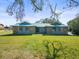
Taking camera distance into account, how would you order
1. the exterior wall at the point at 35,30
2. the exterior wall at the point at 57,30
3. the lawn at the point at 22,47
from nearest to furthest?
1. the lawn at the point at 22,47
2. the exterior wall at the point at 35,30
3. the exterior wall at the point at 57,30

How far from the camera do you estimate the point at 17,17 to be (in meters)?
8.04

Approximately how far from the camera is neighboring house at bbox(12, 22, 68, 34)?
53.0 m

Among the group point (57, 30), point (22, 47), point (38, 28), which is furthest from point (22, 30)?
point (22, 47)

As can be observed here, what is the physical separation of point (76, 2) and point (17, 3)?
2138 millimetres

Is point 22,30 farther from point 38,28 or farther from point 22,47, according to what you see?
point 22,47

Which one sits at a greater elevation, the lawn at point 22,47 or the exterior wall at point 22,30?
the lawn at point 22,47

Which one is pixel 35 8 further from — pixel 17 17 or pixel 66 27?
pixel 66 27

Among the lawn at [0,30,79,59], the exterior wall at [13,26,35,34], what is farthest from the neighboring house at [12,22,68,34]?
the lawn at [0,30,79,59]

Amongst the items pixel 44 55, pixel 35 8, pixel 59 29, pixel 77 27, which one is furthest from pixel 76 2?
pixel 59 29

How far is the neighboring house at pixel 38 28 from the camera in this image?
53.0 meters

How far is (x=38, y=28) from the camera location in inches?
2191

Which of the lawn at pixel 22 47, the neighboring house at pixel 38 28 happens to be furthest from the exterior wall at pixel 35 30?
the lawn at pixel 22 47

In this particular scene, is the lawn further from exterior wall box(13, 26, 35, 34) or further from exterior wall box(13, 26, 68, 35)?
exterior wall box(13, 26, 68, 35)

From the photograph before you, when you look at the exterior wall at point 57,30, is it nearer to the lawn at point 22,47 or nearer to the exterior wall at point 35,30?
the exterior wall at point 35,30
